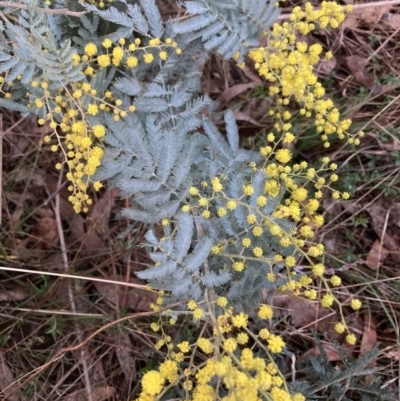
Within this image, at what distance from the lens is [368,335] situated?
2836 mm

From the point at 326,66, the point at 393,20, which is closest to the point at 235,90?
the point at 326,66

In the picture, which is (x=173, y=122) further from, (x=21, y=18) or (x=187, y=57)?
(x=21, y=18)

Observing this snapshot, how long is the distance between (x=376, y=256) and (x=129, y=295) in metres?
1.46

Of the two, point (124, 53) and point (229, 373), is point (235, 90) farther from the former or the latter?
point (229, 373)

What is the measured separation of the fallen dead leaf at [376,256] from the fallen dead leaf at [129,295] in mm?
1270

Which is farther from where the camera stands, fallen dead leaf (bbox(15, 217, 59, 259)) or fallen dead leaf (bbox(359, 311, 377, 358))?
fallen dead leaf (bbox(15, 217, 59, 259))

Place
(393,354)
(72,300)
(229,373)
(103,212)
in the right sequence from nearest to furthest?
(229,373)
(393,354)
(72,300)
(103,212)

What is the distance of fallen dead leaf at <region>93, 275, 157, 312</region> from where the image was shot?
9.57 feet

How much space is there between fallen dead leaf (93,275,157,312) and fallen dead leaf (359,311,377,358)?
121cm

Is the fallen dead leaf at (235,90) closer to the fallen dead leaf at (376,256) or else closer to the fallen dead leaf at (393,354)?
the fallen dead leaf at (376,256)

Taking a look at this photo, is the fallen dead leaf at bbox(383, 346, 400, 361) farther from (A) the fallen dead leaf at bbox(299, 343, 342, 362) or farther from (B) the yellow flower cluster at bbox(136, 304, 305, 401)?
(B) the yellow flower cluster at bbox(136, 304, 305, 401)

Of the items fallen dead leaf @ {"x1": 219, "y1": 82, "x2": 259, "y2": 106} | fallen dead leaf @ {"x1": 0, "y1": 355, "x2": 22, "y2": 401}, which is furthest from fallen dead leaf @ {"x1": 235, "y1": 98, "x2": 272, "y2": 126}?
fallen dead leaf @ {"x1": 0, "y1": 355, "x2": 22, "y2": 401}


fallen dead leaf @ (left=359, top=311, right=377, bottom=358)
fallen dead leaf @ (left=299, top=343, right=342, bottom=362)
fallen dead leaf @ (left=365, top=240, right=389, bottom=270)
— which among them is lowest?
fallen dead leaf @ (left=299, top=343, right=342, bottom=362)

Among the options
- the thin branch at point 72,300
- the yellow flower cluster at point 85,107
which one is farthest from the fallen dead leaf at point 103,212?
the yellow flower cluster at point 85,107
